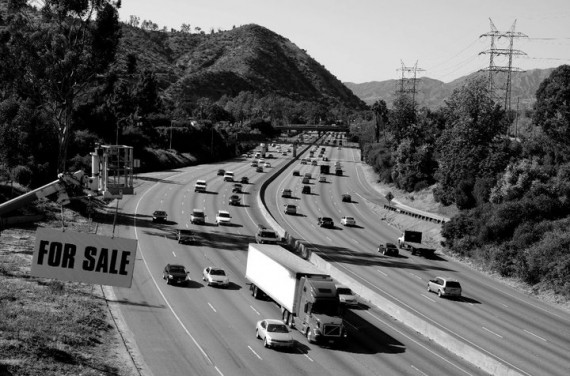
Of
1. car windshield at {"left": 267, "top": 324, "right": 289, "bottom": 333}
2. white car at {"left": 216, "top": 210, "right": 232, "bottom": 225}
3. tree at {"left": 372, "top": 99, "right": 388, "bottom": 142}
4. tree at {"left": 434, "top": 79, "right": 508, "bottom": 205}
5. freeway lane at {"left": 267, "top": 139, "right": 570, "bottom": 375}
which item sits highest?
tree at {"left": 372, "top": 99, "right": 388, "bottom": 142}

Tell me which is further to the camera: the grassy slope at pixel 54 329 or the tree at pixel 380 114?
the tree at pixel 380 114

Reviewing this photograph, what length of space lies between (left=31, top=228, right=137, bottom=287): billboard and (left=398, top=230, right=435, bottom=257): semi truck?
52.1 m

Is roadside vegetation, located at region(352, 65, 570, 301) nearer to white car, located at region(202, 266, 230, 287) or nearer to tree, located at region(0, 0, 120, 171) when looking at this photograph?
white car, located at region(202, 266, 230, 287)

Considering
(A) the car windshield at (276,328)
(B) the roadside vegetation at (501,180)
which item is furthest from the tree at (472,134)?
(A) the car windshield at (276,328)

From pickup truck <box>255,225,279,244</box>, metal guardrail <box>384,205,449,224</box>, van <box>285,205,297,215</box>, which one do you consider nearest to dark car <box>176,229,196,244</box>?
pickup truck <box>255,225,279,244</box>

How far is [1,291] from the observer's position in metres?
40.5

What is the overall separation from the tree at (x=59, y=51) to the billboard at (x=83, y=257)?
Answer: 46975mm

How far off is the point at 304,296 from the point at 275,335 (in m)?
3.99

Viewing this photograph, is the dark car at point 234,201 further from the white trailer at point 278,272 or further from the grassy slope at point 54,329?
the grassy slope at point 54,329

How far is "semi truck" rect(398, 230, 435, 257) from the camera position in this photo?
72.6m

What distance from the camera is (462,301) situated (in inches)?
2135

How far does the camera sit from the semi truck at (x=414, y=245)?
7262cm

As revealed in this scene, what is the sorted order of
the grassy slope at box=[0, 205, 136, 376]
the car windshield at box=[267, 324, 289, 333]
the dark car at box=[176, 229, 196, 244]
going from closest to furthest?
the grassy slope at box=[0, 205, 136, 376]
the car windshield at box=[267, 324, 289, 333]
the dark car at box=[176, 229, 196, 244]

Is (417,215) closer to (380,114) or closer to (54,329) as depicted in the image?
(54,329)
